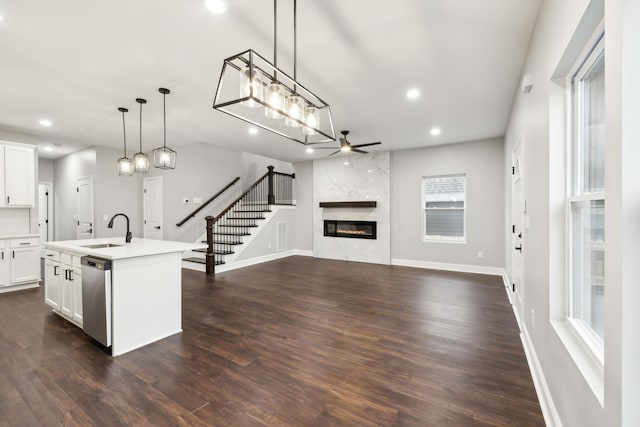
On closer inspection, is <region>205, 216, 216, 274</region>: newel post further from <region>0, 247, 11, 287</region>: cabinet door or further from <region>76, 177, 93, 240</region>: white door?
<region>0, 247, 11, 287</region>: cabinet door

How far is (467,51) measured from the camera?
272cm

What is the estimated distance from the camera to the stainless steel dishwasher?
8.75 feet

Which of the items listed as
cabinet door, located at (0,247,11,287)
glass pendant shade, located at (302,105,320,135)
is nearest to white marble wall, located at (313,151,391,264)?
glass pendant shade, located at (302,105,320,135)

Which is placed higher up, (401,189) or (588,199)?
(401,189)

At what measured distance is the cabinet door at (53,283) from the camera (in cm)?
348

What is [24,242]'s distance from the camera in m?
5.02

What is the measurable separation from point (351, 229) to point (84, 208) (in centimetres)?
654

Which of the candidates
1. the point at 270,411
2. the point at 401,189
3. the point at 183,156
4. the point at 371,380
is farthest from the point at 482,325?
the point at 183,156

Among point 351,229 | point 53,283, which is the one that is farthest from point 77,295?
point 351,229

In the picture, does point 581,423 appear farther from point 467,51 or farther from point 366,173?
point 366,173

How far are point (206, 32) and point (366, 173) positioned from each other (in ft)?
17.4

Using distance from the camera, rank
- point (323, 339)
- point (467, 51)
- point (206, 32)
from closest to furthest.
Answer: point (206, 32)
point (467, 51)
point (323, 339)

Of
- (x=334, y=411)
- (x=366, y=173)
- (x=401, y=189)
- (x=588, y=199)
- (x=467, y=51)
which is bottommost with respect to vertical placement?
(x=334, y=411)

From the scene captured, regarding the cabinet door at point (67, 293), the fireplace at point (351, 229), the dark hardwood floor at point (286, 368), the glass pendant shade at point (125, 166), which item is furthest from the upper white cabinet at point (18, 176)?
the fireplace at point (351, 229)
